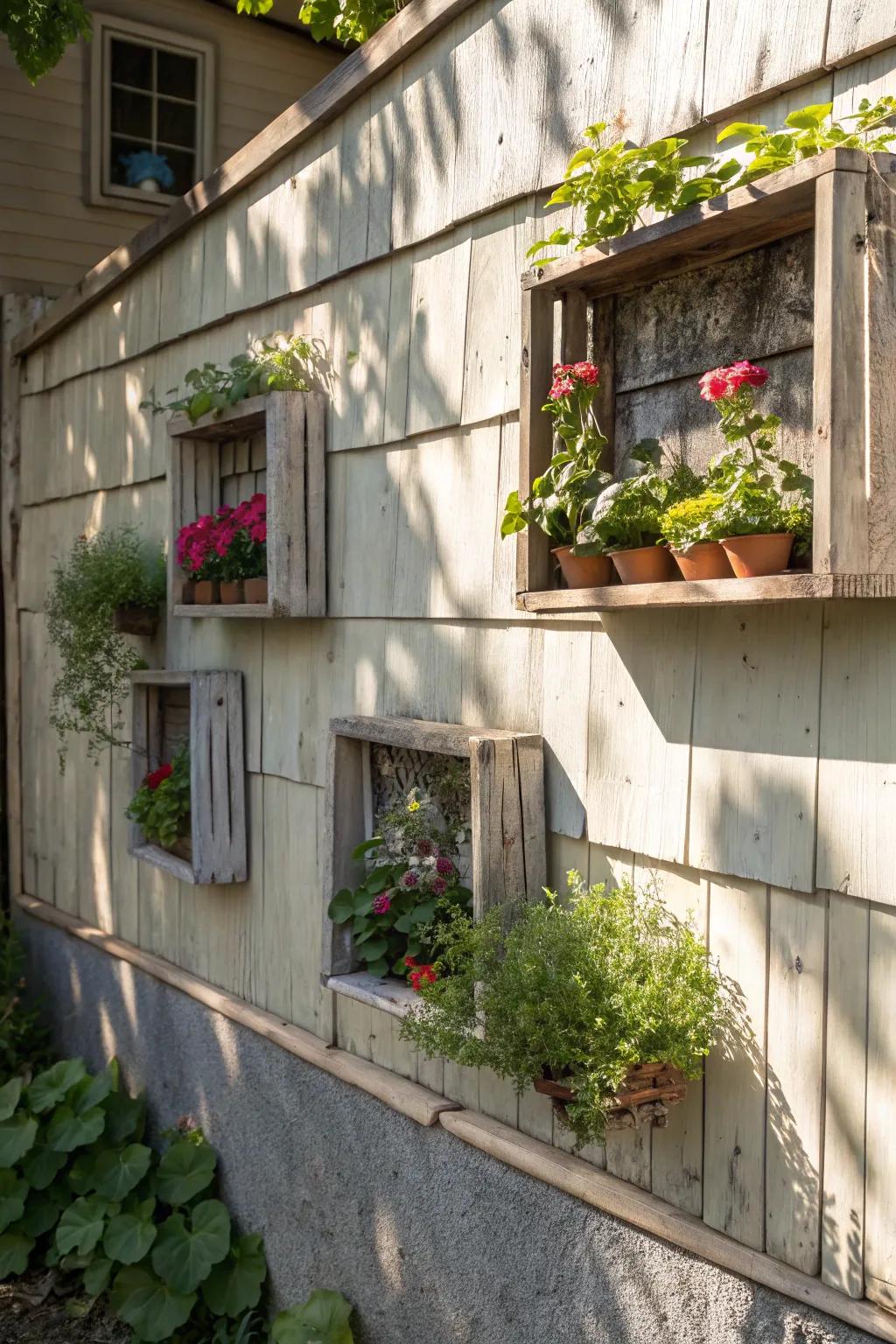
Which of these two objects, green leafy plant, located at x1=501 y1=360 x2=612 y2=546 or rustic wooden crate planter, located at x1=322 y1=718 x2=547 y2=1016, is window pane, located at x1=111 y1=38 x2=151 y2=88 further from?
green leafy plant, located at x1=501 y1=360 x2=612 y2=546

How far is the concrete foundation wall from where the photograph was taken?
95.4 inches

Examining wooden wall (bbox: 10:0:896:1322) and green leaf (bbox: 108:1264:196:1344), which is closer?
wooden wall (bbox: 10:0:896:1322)

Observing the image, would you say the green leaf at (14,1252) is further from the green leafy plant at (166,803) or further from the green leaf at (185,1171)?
the green leafy plant at (166,803)

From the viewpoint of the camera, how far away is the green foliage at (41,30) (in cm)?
509

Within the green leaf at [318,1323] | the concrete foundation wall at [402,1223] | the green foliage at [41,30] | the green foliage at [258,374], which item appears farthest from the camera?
the green foliage at [41,30]

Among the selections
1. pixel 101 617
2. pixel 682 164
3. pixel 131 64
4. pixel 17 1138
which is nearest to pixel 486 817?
pixel 682 164

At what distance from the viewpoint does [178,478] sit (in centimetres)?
Result: 402

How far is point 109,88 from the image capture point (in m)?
6.50

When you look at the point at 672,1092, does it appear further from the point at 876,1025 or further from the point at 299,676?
the point at 299,676

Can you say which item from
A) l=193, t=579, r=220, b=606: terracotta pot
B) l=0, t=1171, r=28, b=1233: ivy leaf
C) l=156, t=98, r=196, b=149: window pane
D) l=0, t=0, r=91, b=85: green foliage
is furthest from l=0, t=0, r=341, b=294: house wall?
l=0, t=1171, r=28, b=1233: ivy leaf

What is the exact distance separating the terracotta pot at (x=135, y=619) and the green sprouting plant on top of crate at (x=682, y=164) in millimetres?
2332

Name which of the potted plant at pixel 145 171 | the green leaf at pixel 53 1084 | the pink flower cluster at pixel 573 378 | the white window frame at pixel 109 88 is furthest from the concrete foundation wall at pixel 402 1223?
the potted plant at pixel 145 171

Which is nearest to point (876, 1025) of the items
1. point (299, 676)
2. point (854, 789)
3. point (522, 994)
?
point (854, 789)

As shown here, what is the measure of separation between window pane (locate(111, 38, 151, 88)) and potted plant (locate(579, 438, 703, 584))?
5.45 metres
